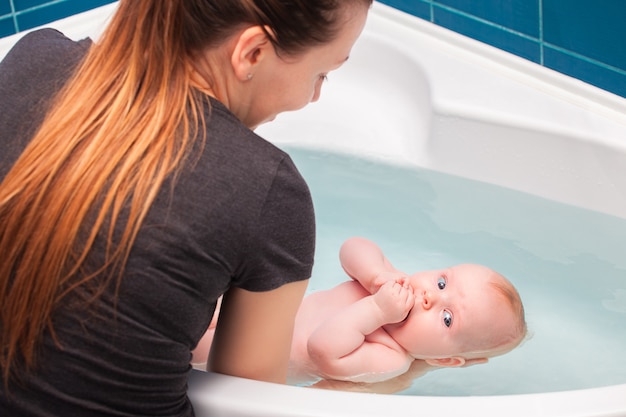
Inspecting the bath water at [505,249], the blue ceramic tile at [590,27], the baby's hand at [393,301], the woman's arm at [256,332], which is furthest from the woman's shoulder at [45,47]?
the blue ceramic tile at [590,27]

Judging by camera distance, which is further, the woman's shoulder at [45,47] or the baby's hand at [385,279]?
the baby's hand at [385,279]

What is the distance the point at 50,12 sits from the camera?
2.04 metres

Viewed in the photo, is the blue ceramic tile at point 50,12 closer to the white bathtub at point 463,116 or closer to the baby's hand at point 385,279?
the white bathtub at point 463,116

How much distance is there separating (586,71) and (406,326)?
61 centimetres

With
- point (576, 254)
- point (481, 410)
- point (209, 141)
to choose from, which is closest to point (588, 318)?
point (576, 254)

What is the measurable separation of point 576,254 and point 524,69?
39 centimetres

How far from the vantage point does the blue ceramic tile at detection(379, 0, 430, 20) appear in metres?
1.98

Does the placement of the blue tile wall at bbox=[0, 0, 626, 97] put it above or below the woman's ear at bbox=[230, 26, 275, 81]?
below

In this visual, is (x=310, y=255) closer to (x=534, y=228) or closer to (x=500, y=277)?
(x=500, y=277)

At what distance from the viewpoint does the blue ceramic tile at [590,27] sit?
5.20 feet

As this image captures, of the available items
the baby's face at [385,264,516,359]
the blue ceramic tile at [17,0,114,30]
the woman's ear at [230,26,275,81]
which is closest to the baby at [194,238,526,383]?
the baby's face at [385,264,516,359]

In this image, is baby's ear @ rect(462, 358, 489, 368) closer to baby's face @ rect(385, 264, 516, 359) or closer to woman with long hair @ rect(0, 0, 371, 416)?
baby's face @ rect(385, 264, 516, 359)

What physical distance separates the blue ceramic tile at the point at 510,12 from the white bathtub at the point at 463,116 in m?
0.06

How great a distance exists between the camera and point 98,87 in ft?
3.14
